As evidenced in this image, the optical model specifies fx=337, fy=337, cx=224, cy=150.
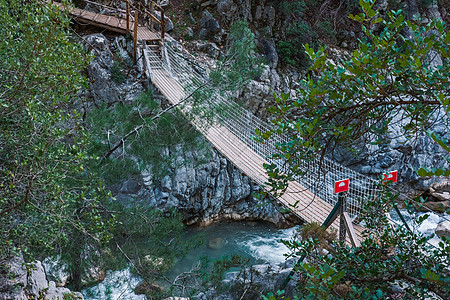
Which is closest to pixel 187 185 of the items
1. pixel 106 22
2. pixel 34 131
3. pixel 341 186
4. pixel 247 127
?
pixel 247 127

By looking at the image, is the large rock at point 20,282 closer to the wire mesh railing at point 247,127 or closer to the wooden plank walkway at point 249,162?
the wooden plank walkway at point 249,162

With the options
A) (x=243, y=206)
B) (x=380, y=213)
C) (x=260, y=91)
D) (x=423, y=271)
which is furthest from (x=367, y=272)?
(x=260, y=91)

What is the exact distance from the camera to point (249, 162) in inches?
117

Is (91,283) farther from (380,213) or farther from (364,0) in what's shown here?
(364,0)

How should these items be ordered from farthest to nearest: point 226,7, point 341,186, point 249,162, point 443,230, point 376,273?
point 226,7 → point 443,230 → point 249,162 → point 341,186 → point 376,273

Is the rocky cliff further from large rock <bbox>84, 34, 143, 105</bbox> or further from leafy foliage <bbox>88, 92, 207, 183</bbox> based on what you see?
leafy foliage <bbox>88, 92, 207, 183</bbox>

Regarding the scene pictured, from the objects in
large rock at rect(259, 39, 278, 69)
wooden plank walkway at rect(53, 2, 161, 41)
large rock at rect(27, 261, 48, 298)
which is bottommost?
large rock at rect(27, 261, 48, 298)

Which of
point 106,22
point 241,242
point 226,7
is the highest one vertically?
point 226,7

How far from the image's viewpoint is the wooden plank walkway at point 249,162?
2566mm

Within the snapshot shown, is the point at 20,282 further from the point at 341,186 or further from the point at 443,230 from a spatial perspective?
the point at 443,230

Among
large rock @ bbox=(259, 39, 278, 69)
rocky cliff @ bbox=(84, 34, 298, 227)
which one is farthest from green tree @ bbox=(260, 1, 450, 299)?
large rock @ bbox=(259, 39, 278, 69)

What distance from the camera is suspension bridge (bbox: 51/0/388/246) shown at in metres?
2.47

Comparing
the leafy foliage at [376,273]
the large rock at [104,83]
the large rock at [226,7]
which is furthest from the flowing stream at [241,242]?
the large rock at [226,7]

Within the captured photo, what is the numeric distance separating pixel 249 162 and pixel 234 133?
0.52 metres
